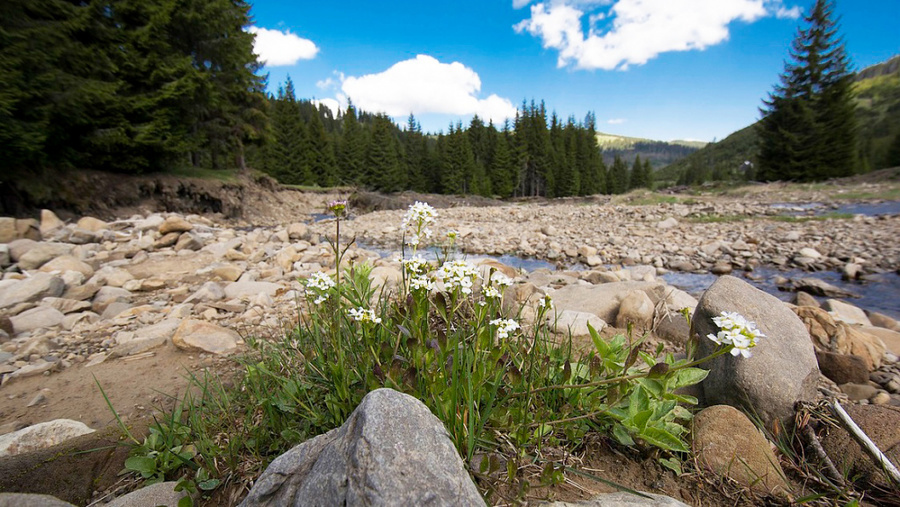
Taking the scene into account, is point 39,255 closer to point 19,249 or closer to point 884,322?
point 19,249

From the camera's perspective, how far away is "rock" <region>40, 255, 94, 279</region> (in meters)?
5.82

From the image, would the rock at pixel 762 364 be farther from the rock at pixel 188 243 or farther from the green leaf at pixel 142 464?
the rock at pixel 188 243

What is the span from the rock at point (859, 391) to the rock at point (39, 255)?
1055 cm

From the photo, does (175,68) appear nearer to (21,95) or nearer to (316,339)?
(21,95)

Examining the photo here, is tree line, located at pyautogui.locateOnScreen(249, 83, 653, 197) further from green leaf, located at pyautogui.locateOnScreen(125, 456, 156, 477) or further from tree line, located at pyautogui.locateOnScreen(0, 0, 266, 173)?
green leaf, located at pyautogui.locateOnScreen(125, 456, 156, 477)

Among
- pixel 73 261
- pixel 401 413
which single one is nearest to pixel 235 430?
pixel 401 413

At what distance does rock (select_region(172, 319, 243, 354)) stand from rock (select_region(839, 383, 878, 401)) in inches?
197

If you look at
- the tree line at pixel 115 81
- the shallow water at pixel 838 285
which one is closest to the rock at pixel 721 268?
the shallow water at pixel 838 285

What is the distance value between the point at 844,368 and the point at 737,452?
6.95ft

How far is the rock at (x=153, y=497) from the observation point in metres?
1.46

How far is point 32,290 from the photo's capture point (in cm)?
467

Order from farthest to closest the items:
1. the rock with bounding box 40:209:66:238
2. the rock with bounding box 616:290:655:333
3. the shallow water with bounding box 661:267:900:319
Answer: the rock with bounding box 40:209:66:238 < the shallow water with bounding box 661:267:900:319 < the rock with bounding box 616:290:655:333

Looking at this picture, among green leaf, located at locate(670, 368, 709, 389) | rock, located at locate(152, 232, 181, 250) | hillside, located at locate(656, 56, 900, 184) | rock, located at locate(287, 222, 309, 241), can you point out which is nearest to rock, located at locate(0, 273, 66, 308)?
rock, located at locate(152, 232, 181, 250)

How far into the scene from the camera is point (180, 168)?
18.0 meters
